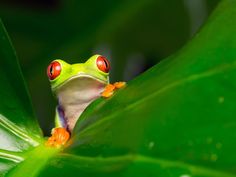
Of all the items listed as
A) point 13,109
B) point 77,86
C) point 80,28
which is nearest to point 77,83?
point 77,86

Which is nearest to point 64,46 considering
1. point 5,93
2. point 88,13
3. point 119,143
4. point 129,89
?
point 88,13

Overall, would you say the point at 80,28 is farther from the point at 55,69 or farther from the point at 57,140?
the point at 57,140

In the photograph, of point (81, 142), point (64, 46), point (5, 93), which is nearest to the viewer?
point (81, 142)

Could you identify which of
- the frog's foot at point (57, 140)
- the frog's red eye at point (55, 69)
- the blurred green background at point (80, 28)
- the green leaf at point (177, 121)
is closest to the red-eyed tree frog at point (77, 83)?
the frog's red eye at point (55, 69)

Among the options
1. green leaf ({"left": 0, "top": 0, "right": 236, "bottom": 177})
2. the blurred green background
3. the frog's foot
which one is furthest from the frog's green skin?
the blurred green background

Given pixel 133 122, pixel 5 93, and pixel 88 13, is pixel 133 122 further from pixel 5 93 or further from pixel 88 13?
pixel 88 13

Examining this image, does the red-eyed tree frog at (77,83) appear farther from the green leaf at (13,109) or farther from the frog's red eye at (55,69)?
the green leaf at (13,109)

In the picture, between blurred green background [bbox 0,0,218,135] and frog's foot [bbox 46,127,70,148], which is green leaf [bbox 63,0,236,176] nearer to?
frog's foot [bbox 46,127,70,148]
